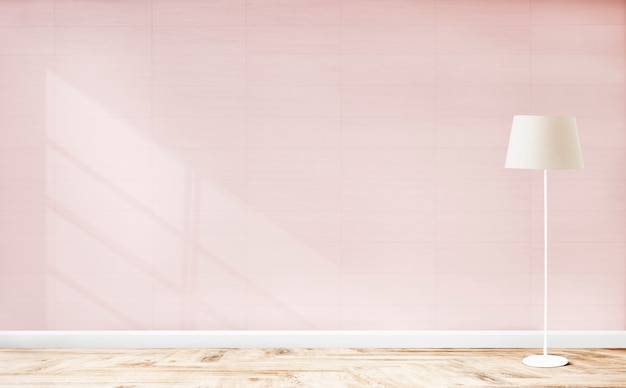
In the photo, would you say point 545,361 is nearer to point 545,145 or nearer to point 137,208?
point 545,145

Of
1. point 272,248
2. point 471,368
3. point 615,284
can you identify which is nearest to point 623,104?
point 615,284

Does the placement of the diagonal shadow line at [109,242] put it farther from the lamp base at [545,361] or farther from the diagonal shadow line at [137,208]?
the lamp base at [545,361]

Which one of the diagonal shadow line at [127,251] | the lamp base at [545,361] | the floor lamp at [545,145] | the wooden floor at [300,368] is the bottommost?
the wooden floor at [300,368]

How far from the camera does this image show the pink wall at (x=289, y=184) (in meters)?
5.72

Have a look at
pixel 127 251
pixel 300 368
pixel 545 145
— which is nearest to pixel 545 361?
pixel 545 145

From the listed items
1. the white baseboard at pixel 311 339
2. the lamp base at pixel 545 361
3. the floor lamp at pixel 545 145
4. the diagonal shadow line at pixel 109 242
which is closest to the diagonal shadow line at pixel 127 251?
the diagonal shadow line at pixel 109 242

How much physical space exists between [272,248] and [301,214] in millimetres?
390

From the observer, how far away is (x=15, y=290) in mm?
5730

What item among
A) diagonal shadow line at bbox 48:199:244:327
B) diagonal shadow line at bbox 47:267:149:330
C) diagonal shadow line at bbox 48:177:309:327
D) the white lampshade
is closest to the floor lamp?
the white lampshade

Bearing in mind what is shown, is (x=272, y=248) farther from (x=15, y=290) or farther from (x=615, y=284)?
(x=615, y=284)

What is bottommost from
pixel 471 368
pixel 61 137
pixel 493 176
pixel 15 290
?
pixel 471 368

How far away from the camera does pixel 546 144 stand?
498cm

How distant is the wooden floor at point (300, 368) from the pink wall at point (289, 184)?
380mm

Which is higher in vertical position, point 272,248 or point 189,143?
point 189,143
